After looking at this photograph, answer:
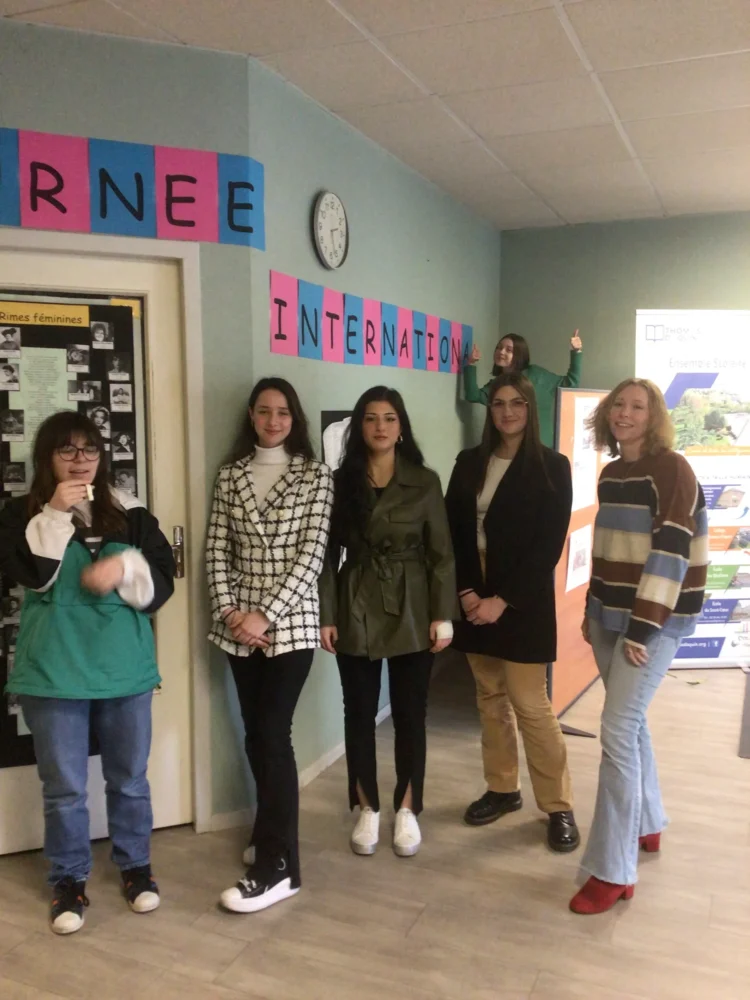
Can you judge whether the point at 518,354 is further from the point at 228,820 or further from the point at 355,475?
the point at 228,820

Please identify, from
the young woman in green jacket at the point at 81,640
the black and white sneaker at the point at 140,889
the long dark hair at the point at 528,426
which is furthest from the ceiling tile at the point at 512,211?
the black and white sneaker at the point at 140,889

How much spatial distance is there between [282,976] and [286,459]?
1.34 m

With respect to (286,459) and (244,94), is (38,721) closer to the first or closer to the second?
(286,459)

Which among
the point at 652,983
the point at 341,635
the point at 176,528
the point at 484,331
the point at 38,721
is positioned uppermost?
the point at 484,331

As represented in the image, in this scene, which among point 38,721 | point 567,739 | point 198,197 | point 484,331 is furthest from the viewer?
point 484,331

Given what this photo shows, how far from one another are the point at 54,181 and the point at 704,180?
9.59ft

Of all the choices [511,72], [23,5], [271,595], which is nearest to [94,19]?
[23,5]

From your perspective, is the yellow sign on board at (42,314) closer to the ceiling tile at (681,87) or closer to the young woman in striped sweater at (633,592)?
the young woman in striped sweater at (633,592)

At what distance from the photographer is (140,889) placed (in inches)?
86.1

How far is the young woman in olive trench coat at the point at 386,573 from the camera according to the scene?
2.29m

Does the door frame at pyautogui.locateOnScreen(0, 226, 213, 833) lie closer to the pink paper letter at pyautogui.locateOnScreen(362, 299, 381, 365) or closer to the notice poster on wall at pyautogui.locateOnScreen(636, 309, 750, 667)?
the pink paper letter at pyautogui.locateOnScreen(362, 299, 381, 365)

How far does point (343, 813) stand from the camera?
8.86 ft

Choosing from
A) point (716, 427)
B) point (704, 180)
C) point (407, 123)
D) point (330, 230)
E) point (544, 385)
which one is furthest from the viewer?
point (716, 427)

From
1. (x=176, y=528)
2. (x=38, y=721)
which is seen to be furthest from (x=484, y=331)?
(x=38, y=721)
